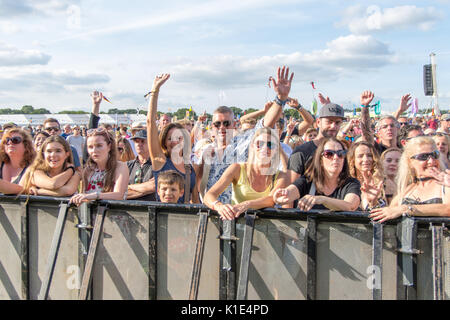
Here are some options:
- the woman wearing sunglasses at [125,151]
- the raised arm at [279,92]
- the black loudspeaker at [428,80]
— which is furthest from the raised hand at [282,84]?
the black loudspeaker at [428,80]

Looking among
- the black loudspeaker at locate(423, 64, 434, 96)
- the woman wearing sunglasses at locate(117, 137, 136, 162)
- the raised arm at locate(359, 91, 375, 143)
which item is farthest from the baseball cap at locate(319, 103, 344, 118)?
the black loudspeaker at locate(423, 64, 434, 96)

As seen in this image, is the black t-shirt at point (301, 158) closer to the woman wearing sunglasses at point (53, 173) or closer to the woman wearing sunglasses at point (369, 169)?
the woman wearing sunglasses at point (369, 169)

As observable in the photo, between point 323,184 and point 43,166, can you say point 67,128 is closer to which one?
point 43,166

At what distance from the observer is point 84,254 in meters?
3.17

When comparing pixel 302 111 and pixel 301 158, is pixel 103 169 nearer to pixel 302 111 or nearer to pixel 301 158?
pixel 301 158

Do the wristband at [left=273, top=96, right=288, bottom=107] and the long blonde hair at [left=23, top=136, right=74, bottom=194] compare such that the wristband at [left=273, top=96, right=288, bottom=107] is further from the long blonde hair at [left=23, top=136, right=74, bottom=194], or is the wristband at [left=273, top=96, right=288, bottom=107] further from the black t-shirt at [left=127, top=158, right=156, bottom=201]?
the long blonde hair at [left=23, top=136, right=74, bottom=194]

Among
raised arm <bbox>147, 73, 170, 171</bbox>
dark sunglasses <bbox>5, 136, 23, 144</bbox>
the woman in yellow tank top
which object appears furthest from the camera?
dark sunglasses <bbox>5, 136, 23, 144</bbox>

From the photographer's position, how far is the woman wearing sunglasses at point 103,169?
12.2 ft

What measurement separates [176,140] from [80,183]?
103cm

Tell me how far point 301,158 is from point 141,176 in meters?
1.77

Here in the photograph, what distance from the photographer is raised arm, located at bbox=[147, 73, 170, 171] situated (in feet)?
12.9

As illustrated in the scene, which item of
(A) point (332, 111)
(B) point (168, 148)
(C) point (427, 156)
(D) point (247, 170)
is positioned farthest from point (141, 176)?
(C) point (427, 156)

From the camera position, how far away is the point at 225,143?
14.0 feet
